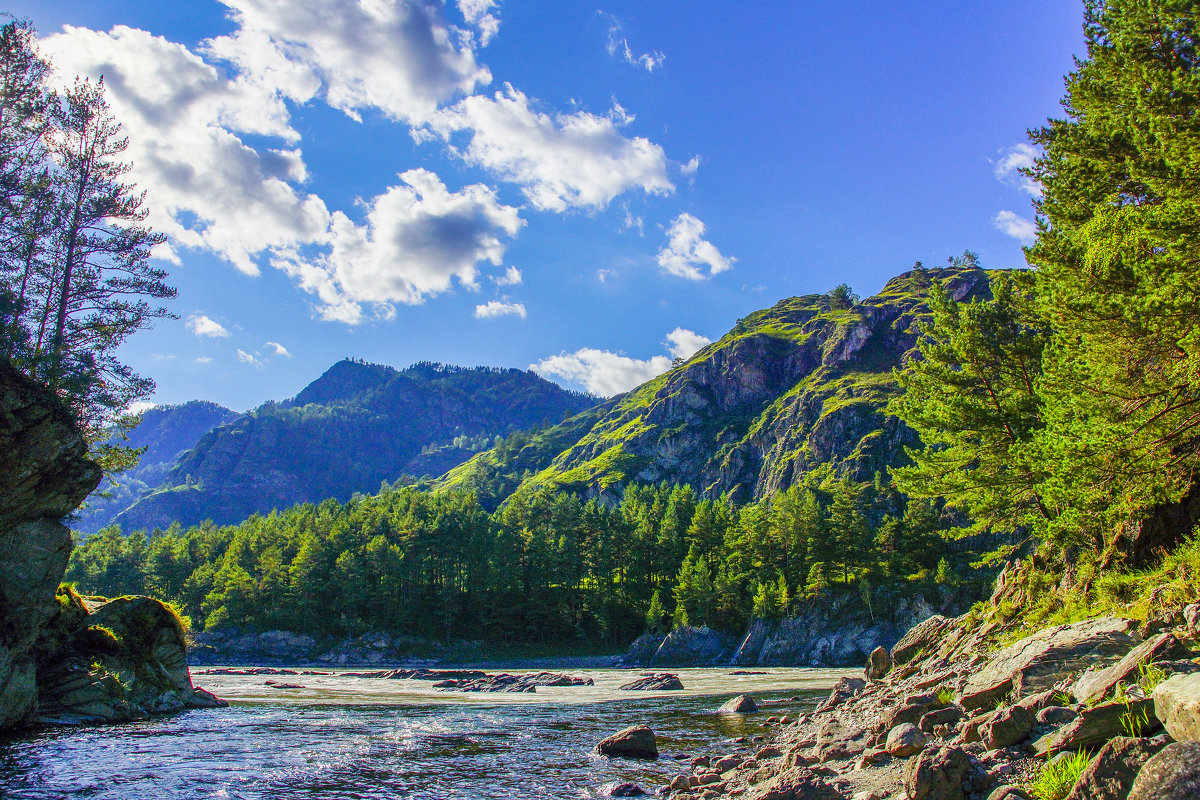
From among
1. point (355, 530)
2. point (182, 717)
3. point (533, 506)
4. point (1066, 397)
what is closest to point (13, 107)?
point (182, 717)

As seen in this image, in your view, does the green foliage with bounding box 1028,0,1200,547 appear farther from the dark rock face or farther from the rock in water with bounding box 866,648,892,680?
the dark rock face

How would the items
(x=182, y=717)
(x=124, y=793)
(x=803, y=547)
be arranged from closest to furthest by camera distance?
(x=124, y=793) < (x=182, y=717) < (x=803, y=547)

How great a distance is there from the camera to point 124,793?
1833 centimetres

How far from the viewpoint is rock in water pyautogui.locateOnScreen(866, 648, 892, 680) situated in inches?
1388

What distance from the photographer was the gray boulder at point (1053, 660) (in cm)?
1427

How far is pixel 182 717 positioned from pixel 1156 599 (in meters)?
43.2

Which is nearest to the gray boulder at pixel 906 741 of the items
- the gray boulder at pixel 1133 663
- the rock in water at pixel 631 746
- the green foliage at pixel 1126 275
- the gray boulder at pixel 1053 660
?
the gray boulder at pixel 1053 660

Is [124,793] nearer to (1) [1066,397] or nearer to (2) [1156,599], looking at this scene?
(2) [1156,599]

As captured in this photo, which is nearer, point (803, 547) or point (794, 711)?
point (794, 711)

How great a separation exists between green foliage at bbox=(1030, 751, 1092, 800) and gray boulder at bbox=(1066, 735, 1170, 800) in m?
0.88

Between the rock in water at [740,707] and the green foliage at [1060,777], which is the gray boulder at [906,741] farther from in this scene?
the rock in water at [740,707]

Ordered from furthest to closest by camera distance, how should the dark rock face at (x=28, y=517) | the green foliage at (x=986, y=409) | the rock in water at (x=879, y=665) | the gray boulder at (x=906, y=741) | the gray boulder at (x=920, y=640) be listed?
the rock in water at (x=879, y=665) → the gray boulder at (x=920, y=640) → the green foliage at (x=986, y=409) → the dark rock face at (x=28, y=517) → the gray boulder at (x=906, y=741)

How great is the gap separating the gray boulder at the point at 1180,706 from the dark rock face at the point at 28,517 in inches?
1500

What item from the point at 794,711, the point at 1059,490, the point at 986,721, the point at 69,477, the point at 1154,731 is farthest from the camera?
the point at 794,711
